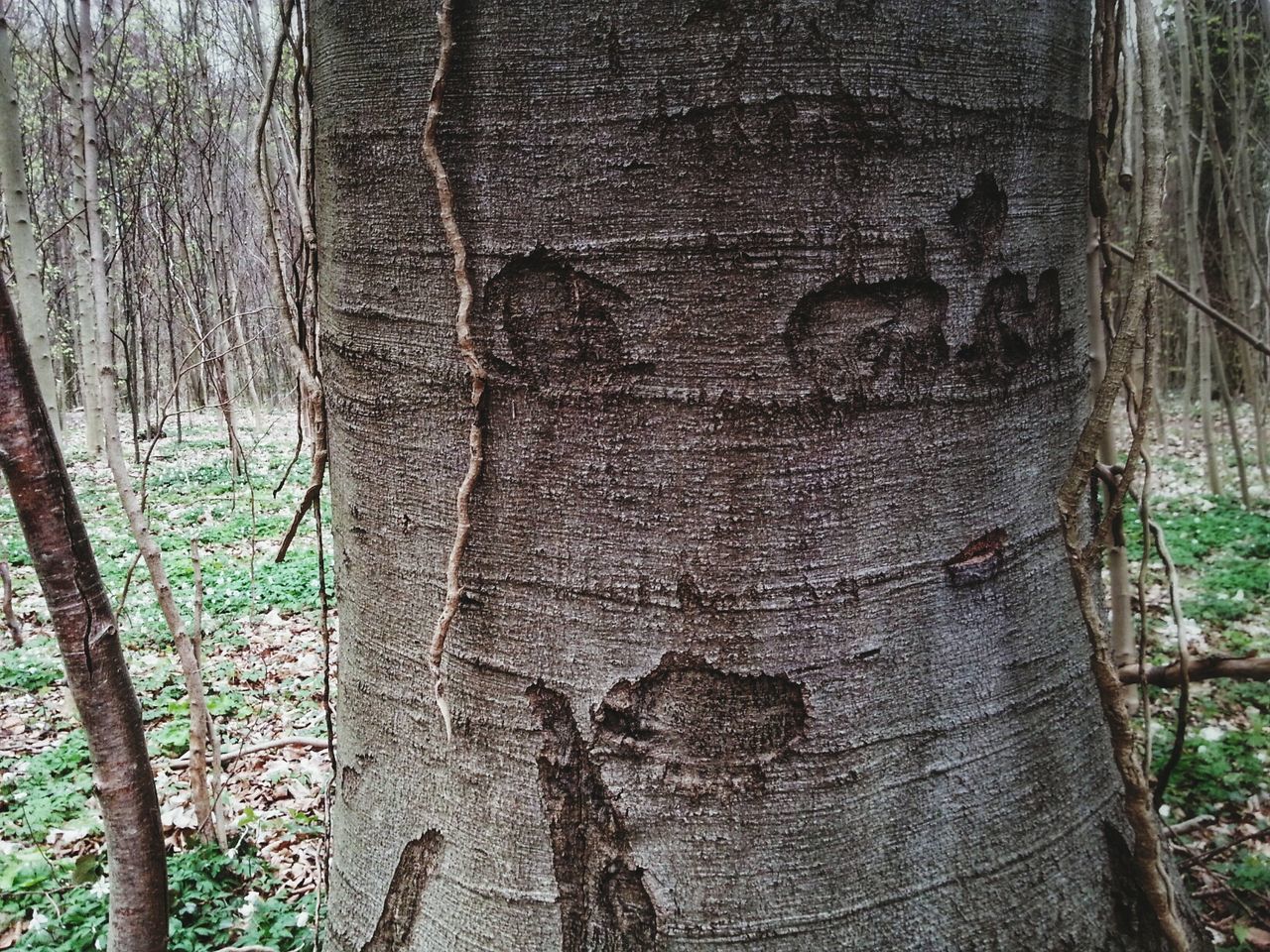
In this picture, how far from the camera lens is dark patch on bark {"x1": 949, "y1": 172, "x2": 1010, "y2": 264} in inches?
32.4

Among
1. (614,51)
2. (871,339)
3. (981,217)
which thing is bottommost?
(871,339)

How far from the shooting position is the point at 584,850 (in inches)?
33.4

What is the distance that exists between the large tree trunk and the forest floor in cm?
80

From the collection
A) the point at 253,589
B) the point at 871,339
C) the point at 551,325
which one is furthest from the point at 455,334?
the point at 253,589

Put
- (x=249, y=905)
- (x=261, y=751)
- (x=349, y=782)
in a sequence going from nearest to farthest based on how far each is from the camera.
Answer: (x=349, y=782) → (x=249, y=905) → (x=261, y=751)

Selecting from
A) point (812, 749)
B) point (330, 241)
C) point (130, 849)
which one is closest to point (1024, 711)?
point (812, 749)

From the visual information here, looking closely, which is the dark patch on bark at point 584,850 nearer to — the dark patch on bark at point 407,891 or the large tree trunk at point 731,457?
the large tree trunk at point 731,457

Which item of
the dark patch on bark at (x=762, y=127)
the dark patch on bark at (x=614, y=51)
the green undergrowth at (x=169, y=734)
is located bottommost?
the green undergrowth at (x=169, y=734)

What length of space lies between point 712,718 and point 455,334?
454mm

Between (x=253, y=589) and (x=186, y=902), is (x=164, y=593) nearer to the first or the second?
(x=186, y=902)

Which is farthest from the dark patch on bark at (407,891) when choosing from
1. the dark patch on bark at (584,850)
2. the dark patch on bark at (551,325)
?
the dark patch on bark at (551,325)

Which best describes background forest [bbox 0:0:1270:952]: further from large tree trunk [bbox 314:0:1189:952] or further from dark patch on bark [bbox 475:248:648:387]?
dark patch on bark [bbox 475:248:648:387]

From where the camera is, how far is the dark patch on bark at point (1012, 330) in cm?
84

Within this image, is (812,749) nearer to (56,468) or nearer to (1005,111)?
(1005,111)
